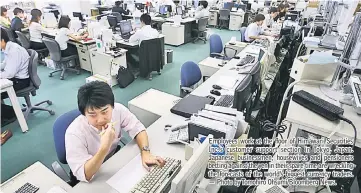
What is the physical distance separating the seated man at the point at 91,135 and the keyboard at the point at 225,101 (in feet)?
2.73

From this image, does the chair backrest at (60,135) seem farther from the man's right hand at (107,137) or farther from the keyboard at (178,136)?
the keyboard at (178,136)

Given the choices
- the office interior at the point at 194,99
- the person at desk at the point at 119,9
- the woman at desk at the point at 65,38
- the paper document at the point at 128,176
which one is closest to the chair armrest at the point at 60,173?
the office interior at the point at 194,99

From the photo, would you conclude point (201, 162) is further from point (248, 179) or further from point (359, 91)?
point (359, 91)

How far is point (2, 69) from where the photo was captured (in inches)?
110

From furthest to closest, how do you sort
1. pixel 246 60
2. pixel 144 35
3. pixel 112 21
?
pixel 112 21 < pixel 144 35 < pixel 246 60

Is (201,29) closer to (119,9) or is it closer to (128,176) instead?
(119,9)

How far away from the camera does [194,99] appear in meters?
1.98

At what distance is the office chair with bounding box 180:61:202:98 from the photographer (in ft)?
8.54

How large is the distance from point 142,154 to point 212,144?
543 millimetres

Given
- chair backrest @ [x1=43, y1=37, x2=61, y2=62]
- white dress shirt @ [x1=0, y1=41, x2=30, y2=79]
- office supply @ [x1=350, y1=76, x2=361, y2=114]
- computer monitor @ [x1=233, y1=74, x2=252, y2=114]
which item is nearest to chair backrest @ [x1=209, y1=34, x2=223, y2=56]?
computer monitor @ [x1=233, y1=74, x2=252, y2=114]

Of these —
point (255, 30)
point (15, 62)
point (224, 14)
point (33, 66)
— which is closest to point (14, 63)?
point (15, 62)

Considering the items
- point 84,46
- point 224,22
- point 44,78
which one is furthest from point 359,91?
point 224,22

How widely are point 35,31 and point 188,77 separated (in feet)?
11.6

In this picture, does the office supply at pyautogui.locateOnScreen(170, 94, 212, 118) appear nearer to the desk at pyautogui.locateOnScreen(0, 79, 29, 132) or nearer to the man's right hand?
the man's right hand
